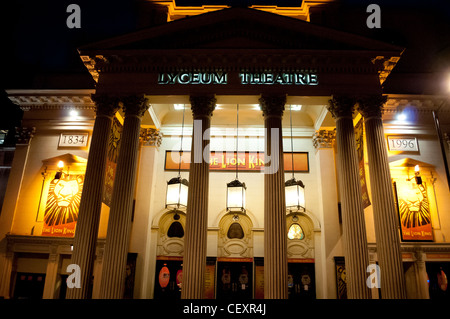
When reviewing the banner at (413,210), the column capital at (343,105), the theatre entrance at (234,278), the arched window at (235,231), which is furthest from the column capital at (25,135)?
the banner at (413,210)

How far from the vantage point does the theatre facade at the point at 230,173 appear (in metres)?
10.5

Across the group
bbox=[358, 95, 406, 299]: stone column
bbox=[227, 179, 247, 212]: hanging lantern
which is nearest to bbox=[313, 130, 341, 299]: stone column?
bbox=[358, 95, 406, 299]: stone column

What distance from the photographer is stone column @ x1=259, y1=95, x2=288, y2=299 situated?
387 inches

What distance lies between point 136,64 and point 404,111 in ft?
37.9

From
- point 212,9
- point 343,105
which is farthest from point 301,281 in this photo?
point 212,9

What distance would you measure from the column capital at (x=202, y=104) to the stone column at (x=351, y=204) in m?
4.47

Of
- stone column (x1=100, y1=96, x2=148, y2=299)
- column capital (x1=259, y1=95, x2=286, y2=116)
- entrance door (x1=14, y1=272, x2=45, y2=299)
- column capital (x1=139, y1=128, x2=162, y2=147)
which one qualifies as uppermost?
column capital (x1=139, y1=128, x2=162, y2=147)

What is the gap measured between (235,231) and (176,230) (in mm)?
2704

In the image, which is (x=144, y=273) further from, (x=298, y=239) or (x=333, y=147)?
(x=333, y=147)

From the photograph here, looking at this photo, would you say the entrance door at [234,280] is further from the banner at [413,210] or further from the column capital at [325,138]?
the banner at [413,210]

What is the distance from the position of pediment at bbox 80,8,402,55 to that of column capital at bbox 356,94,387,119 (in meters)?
1.99

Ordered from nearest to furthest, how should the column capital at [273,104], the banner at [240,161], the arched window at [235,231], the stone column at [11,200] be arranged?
the column capital at [273,104], the stone column at [11,200], the arched window at [235,231], the banner at [240,161]

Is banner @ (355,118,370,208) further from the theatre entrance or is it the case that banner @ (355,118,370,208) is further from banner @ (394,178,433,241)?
the theatre entrance
